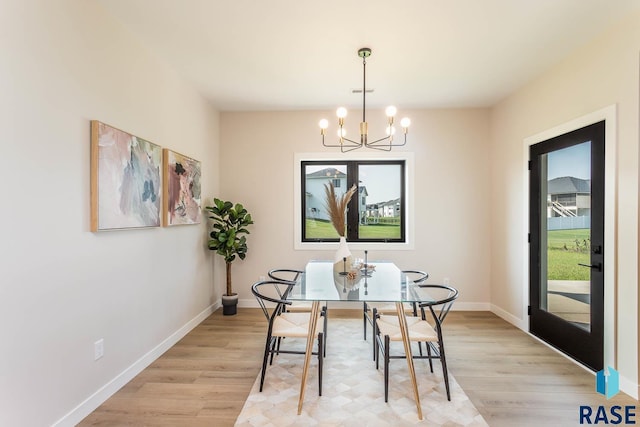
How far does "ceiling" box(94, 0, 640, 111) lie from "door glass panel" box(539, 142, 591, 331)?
38.2 inches

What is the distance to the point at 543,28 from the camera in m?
2.51

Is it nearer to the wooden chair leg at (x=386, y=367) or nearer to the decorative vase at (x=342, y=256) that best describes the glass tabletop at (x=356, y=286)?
the decorative vase at (x=342, y=256)

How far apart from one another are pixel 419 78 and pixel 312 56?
3.96 ft

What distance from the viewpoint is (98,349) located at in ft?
7.27

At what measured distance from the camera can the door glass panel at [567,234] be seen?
278 cm

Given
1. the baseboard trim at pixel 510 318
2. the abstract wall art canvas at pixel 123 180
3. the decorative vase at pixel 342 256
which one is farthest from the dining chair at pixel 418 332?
the abstract wall art canvas at pixel 123 180

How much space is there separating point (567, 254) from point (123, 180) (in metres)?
3.83

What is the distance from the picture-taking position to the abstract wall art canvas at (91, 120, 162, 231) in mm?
2145

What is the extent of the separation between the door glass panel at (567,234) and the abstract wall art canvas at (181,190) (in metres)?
3.69

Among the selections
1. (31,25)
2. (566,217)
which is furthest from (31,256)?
(566,217)

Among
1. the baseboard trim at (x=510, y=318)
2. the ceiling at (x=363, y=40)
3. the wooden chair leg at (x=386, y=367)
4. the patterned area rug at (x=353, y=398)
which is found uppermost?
the ceiling at (x=363, y=40)

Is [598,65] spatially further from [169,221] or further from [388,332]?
[169,221]

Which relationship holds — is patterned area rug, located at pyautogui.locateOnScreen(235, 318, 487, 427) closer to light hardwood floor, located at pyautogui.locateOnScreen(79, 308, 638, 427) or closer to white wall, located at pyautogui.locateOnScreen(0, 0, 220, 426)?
light hardwood floor, located at pyautogui.locateOnScreen(79, 308, 638, 427)

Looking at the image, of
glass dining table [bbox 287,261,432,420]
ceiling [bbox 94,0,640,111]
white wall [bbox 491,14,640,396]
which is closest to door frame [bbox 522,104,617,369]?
white wall [bbox 491,14,640,396]
